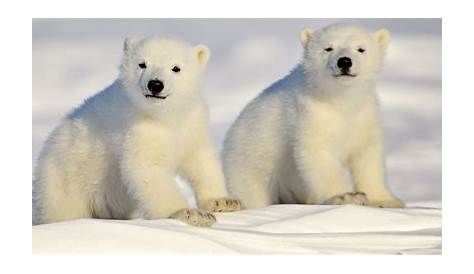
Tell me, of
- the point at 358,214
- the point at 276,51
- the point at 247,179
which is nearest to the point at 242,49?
the point at 276,51

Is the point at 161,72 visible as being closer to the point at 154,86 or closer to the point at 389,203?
the point at 154,86

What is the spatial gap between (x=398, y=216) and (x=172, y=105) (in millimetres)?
2119

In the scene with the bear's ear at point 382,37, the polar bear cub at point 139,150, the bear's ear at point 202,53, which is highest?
the bear's ear at point 382,37

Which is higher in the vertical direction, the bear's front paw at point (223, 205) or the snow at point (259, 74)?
the snow at point (259, 74)

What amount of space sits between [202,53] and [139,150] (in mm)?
1023

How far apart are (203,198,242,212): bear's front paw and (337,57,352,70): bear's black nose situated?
1571 mm

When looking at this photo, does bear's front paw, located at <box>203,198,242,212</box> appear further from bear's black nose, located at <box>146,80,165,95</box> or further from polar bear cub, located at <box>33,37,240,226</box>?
bear's black nose, located at <box>146,80,165,95</box>

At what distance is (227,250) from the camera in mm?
9930

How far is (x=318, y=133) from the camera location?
11.4 m

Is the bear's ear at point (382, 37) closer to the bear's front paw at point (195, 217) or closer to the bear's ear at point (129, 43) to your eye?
the bear's ear at point (129, 43)

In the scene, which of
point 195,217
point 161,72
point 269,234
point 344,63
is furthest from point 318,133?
point 195,217

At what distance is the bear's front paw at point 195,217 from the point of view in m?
10.1

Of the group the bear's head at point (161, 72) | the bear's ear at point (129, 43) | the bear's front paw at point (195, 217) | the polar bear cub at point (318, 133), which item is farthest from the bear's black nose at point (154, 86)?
the polar bear cub at point (318, 133)
